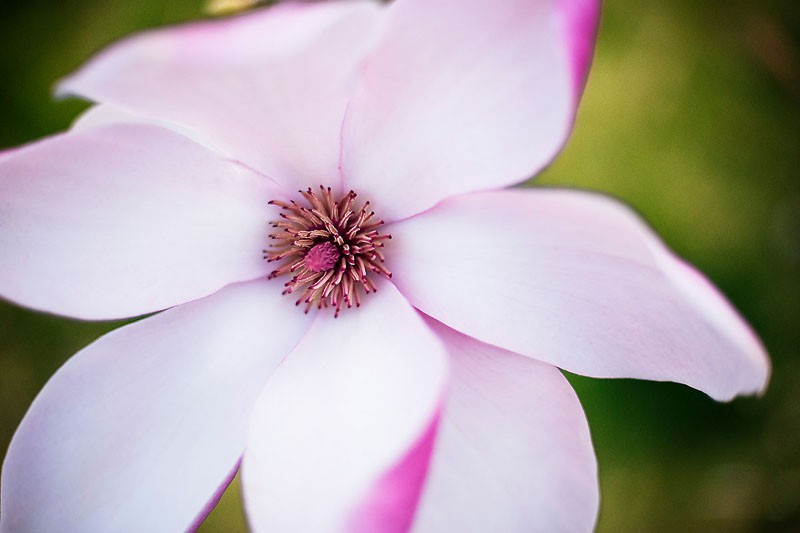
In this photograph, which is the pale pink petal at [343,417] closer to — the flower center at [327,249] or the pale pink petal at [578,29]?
the flower center at [327,249]

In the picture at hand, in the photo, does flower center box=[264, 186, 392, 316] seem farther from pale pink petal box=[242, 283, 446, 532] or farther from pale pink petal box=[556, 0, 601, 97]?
pale pink petal box=[556, 0, 601, 97]

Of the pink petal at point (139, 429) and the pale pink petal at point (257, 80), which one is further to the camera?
the pink petal at point (139, 429)

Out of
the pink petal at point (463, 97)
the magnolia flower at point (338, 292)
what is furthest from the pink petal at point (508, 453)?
the pink petal at point (463, 97)

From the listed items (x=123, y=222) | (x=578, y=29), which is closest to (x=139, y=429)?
(x=123, y=222)

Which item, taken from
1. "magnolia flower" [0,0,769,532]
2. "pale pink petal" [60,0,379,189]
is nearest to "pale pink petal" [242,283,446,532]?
"magnolia flower" [0,0,769,532]

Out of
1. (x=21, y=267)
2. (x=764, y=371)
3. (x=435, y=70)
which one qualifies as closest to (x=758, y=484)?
(x=764, y=371)

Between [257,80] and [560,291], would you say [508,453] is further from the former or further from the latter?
[257,80]
